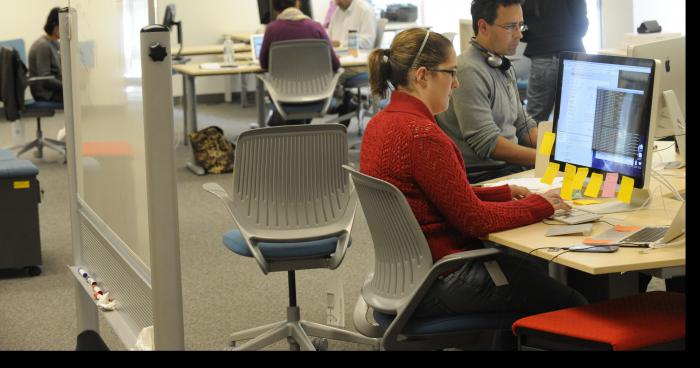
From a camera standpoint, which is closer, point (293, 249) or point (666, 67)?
point (293, 249)

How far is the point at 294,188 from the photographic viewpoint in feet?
12.3

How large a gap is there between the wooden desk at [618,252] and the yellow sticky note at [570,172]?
0.24 meters

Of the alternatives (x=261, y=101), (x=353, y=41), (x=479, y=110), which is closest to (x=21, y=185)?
(x=479, y=110)

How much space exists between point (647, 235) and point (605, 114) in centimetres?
53

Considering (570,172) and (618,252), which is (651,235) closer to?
(618,252)

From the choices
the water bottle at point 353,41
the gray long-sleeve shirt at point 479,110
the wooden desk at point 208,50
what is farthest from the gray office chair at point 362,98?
the gray long-sleeve shirt at point 479,110

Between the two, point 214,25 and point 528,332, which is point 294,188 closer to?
point 528,332

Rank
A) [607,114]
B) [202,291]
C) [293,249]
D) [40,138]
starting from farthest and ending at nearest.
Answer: [40,138] < [202,291] < [293,249] < [607,114]

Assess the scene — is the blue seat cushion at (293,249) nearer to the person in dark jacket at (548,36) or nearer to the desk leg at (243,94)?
the person in dark jacket at (548,36)

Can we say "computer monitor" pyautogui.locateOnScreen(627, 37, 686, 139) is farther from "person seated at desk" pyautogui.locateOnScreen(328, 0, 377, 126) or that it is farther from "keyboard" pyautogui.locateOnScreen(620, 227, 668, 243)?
"person seated at desk" pyautogui.locateOnScreen(328, 0, 377, 126)

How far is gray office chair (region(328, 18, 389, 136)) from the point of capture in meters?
8.05

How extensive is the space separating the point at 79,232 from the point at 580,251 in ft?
5.18

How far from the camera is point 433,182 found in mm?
2896

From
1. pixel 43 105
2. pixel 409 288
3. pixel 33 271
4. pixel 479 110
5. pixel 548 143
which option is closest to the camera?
pixel 409 288
